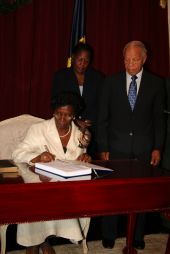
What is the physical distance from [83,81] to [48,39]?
1200mm

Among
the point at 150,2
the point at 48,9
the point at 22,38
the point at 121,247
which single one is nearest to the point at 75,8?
the point at 48,9

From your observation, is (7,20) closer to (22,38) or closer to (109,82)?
(22,38)

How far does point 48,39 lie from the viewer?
4.89 metres

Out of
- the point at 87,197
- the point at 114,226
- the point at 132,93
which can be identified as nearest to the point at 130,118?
the point at 132,93

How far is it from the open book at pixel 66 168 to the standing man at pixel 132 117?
73cm

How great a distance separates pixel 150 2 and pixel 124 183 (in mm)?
3821

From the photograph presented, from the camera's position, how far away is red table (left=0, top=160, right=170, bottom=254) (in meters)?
1.99

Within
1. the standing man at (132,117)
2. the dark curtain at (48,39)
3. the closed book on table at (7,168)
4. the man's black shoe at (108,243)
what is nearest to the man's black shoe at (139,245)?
the man's black shoe at (108,243)

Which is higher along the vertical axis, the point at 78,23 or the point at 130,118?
the point at 78,23

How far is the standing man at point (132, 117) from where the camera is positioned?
10.3 feet

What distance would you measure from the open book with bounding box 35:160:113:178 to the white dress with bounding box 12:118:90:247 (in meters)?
0.31

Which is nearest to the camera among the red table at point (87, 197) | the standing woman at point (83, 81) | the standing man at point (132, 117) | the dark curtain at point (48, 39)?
the red table at point (87, 197)

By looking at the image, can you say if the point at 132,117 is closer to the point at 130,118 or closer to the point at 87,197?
the point at 130,118

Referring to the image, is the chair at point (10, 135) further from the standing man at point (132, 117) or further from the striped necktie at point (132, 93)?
the striped necktie at point (132, 93)
